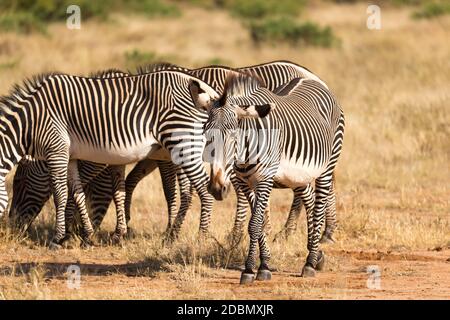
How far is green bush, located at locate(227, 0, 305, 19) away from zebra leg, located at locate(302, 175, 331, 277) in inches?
1025

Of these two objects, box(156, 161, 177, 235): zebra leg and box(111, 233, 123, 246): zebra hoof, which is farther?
box(156, 161, 177, 235): zebra leg

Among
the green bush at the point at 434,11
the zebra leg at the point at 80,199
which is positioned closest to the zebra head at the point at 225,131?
the zebra leg at the point at 80,199

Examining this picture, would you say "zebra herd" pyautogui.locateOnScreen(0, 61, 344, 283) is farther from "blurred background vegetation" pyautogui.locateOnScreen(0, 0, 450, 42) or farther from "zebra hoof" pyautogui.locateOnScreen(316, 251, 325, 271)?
"blurred background vegetation" pyautogui.locateOnScreen(0, 0, 450, 42)

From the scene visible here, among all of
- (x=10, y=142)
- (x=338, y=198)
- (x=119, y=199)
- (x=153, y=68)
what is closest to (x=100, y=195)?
(x=119, y=199)

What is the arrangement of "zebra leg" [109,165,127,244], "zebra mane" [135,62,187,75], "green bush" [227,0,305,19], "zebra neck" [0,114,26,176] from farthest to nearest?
"green bush" [227,0,305,19]
"zebra mane" [135,62,187,75]
"zebra leg" [109,165,127,244]
"zebra neck" [0,114,26,176]

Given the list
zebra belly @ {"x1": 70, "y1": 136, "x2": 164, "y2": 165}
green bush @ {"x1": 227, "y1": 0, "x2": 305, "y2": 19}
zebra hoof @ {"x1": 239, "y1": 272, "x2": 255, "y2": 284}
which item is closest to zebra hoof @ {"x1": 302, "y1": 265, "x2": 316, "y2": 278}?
zebra hoof @ {"x1": 239, "y1": 272, "x2": 255, "y2": 284}

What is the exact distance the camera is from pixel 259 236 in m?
7.66

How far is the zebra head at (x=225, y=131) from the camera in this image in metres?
6.79

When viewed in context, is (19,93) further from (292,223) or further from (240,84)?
(292,223)

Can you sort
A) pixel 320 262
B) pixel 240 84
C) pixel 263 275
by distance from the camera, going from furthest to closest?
1. pixel 320 262
2. pixel 263 275
3. pixel 240 84

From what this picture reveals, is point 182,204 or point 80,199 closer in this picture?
point 80,199

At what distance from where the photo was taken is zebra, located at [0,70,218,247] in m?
9.22

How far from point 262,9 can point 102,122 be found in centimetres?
→ 2635
